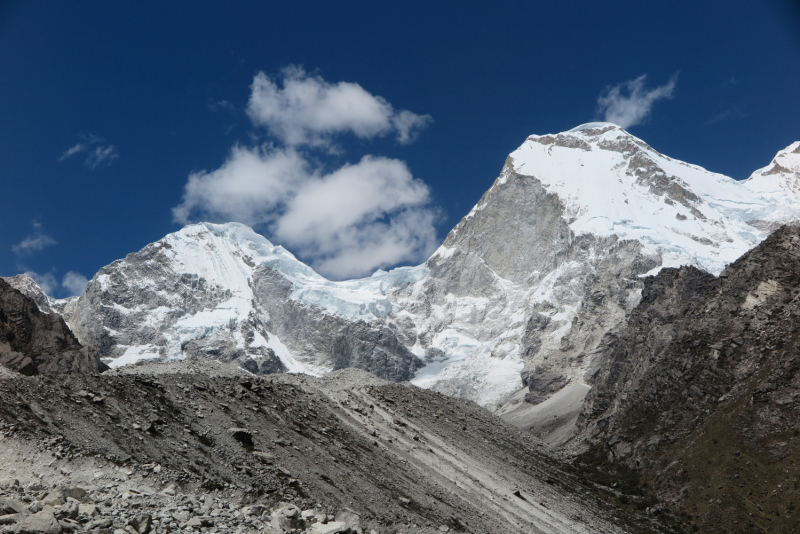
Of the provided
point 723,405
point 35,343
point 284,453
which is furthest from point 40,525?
point 35,343

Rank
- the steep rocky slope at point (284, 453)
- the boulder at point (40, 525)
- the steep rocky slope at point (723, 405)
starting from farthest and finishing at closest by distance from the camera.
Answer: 1. the steep rocky slope at point (723, 405)
2. the steep rocky slope at point (284, 453)
3. the boulder at point (40, 525)

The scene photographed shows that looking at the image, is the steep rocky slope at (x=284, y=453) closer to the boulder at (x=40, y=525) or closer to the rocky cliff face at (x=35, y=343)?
the boulder at (x=40, y=525)

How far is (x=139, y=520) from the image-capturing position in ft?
79.4

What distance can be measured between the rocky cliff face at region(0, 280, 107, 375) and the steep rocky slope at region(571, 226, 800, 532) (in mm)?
102416

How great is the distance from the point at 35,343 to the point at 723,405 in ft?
447

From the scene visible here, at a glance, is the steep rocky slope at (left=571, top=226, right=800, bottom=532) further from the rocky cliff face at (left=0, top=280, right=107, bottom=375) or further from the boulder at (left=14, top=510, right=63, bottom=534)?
the rocky cliff face at (left=0, top=280, right=107, bottom=375)

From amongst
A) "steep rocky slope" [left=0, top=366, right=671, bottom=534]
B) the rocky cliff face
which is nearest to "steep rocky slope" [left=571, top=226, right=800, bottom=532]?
"steep rocky slope" [left=0, top=366, right=671, bottom=534]

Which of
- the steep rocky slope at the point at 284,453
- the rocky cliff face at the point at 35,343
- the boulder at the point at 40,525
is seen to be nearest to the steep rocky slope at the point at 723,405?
the steep rocky slope at the point at 284,453

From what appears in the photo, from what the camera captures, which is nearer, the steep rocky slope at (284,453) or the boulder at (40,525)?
the boulder at (40,525)

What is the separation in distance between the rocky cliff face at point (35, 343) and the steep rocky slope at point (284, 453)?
7181 centimetres

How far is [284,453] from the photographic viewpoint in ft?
155

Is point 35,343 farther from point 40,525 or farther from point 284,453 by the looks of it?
point 40,525

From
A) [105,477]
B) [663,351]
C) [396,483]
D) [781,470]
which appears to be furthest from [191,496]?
[663,351]

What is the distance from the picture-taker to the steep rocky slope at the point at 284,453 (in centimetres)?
3144
